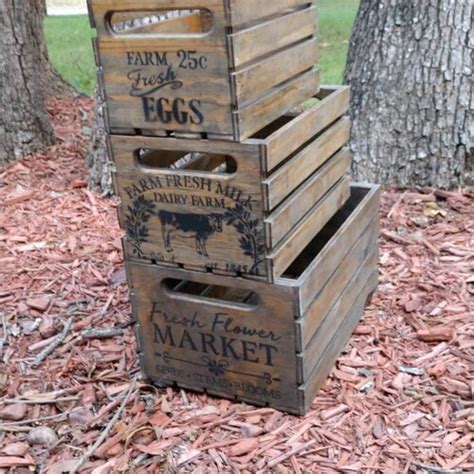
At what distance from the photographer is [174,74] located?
2139mm

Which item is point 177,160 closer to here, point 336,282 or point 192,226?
point 192,226

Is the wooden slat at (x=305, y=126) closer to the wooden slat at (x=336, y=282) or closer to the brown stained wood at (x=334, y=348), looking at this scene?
the wooden slat at (x=336, y=282)

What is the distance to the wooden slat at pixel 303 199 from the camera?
7.38 feet

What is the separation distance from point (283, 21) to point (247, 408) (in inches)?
52.0

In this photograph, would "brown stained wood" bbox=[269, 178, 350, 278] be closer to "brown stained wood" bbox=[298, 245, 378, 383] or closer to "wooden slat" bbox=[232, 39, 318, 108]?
"brown stained wood" bbox=[298, 245, 378, 383]

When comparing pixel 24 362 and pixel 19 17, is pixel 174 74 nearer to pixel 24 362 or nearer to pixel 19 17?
pixel 24 362

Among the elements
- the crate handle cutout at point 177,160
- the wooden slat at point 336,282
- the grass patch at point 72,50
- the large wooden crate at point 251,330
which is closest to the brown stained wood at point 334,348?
the large wooden crate at point 251,330

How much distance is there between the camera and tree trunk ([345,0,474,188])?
12.7 feet

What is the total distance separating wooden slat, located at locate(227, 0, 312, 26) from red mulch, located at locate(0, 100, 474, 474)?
130cm

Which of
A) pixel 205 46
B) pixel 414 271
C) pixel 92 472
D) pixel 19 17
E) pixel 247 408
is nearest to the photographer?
pixel 205 46

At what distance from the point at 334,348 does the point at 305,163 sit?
709 mm

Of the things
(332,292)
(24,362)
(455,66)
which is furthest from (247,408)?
(455,66)

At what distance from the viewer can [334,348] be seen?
8.80ft

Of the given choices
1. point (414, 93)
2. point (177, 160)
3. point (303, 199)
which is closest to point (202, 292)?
point (177, 160)
